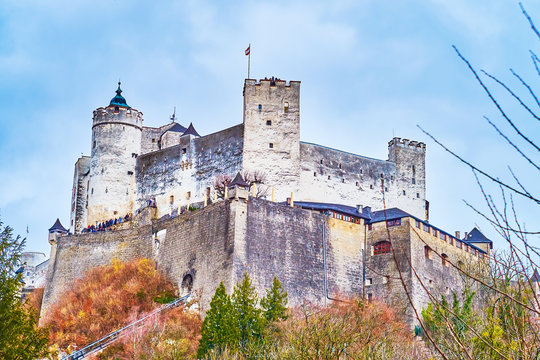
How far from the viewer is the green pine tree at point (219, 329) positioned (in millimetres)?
25672

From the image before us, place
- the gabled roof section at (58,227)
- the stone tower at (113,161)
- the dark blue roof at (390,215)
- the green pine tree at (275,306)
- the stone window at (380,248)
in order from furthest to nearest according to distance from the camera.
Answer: the stone tower at (113,161), the gabled roof section at (58,227), the dark blue roof at (390,215), the stone window at (380,248), the green pine tree at (275,306)

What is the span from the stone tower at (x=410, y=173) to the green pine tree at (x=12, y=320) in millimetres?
27463

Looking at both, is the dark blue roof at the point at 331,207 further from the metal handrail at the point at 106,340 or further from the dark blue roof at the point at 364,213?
the metal handrail at the point at 106,340

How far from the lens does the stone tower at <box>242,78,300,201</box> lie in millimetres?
39312

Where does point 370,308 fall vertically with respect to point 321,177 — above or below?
below

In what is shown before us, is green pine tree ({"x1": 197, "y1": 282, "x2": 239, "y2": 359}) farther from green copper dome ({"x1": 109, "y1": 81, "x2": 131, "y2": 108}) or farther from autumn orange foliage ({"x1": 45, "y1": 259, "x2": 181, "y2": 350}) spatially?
green copper dome ({"x1": 109, "y1": 81, "x2": 131, "y2": 108})

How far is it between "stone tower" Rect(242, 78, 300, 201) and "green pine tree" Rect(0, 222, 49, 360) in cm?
2149

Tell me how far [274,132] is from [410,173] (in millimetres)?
8969

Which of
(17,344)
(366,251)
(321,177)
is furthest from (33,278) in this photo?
(17,344)

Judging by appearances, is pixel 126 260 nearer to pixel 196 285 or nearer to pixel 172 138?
pixel 196 285

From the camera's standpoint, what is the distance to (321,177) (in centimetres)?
4059

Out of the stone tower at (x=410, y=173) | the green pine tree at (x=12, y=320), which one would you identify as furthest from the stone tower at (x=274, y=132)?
the green pine tree at (x=12, y=320)

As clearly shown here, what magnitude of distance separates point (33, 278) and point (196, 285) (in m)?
30.0

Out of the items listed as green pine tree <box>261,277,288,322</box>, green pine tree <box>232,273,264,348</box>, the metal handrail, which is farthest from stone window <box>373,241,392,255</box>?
the metal handrail
